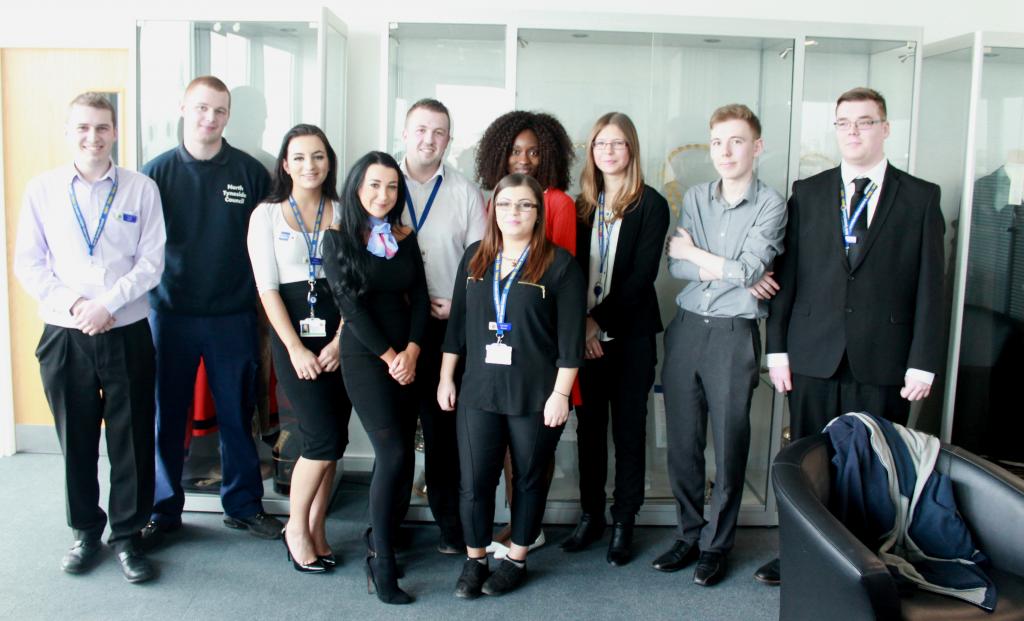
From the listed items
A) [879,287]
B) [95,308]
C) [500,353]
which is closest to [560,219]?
[500,353]

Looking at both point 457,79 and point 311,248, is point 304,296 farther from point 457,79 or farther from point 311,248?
point 457,79

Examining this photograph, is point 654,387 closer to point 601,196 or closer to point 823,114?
point 601,196

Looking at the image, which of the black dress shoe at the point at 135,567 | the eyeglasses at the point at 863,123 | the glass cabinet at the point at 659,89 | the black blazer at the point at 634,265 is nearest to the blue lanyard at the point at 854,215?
the eyeglasses at the point at 863,123

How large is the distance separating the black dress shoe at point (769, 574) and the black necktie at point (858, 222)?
1.23m

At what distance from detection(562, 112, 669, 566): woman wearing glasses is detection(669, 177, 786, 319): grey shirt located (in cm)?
13

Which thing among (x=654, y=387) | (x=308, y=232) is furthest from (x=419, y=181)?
(x=654, y=387)

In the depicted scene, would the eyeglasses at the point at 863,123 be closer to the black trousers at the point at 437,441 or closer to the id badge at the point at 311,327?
the black trousers at the point at 437,441

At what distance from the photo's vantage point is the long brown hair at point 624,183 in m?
3.03

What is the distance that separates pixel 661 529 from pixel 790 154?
1.77 metres

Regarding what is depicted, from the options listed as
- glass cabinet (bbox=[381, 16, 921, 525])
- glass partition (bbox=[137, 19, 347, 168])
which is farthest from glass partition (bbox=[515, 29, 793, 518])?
glass partition (bbox=[137, 19, 347, 168])

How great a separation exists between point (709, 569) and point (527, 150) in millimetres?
1771

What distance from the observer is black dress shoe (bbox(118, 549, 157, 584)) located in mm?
3006

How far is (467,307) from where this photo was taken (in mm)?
2811

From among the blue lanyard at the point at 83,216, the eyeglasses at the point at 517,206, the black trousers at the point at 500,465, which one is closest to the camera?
the eyeglasses at the point at 517,206
